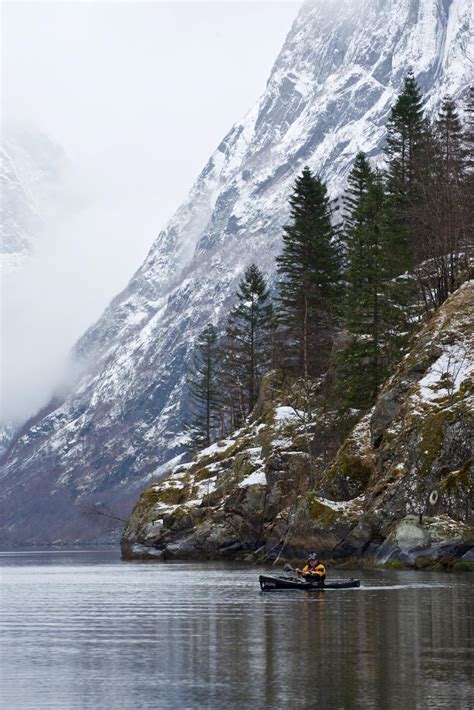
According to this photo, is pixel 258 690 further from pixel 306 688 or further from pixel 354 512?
pixel 354 512

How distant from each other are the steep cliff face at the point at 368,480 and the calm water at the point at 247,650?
41.9 feet

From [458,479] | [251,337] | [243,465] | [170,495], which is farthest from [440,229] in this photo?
[251,337]

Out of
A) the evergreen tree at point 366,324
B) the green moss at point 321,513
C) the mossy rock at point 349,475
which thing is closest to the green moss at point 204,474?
the evergreen tree at point 366,324

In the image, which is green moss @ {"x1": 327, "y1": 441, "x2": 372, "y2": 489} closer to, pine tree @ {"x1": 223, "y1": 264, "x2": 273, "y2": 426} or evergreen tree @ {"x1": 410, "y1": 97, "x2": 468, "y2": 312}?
evergreen tree @ {"x1": 410, "y1": 97, "x2": 468, "y2": 312}

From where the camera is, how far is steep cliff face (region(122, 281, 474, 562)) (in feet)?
230

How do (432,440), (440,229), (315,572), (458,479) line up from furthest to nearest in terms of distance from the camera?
(440,229), (432,440), (458,479), (315,572)

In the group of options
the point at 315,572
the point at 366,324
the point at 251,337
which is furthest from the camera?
the point at 251,337

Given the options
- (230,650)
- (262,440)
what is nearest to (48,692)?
(230,650)

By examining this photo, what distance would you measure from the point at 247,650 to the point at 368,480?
161 ft

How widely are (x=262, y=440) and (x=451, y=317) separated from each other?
92.7 feet

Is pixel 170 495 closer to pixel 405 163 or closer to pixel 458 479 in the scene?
pixel 405 163

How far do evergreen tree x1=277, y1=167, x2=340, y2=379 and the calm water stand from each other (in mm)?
54485

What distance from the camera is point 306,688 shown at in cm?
2589

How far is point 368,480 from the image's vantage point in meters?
81.2
